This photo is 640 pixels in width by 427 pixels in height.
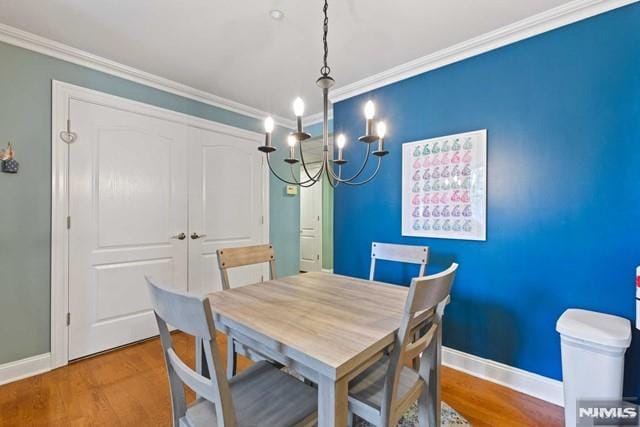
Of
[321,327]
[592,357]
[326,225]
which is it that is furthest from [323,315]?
[326,225]

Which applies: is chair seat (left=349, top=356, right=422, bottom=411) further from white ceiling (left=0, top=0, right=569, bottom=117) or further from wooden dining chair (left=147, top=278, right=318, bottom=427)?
white ceiling (left=0, top=0, right=569, bottom=117)

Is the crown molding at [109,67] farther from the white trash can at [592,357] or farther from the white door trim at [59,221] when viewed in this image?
the white trash can at [592,357]

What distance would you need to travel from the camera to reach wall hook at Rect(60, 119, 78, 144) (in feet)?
7.18

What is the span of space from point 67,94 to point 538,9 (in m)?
3.37

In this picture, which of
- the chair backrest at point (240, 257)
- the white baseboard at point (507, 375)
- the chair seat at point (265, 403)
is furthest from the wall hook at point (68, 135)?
the white baseboard at point (507, 375)

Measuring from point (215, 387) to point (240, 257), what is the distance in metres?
1.10

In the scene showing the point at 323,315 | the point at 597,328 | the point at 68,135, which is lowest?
the point at 597,328

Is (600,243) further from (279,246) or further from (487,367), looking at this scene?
(279,246)

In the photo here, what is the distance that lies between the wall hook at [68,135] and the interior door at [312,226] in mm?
3432

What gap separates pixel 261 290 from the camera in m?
1.61

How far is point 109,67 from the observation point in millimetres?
2391

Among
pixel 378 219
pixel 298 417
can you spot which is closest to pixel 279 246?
pixel 378 219

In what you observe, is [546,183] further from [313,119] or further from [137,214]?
[137,214]

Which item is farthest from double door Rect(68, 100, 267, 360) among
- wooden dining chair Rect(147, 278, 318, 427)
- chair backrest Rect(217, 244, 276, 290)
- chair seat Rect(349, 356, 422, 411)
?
chair seat Rect(349, 356, 422, 411)
